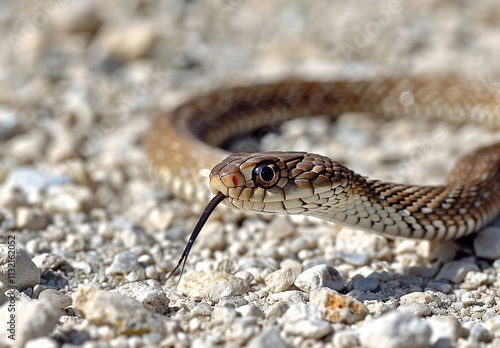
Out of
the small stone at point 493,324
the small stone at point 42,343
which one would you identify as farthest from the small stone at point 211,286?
the small stone at point 493,324

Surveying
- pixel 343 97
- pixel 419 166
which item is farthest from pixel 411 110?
pixel 419 166

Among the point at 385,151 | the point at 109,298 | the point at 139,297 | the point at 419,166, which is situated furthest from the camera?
the point at 385,151

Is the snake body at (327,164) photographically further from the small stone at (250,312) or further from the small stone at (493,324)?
the small stone at (493,324)

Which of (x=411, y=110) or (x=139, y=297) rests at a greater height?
(x=411, y=110)

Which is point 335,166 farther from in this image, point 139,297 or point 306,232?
point 139,297

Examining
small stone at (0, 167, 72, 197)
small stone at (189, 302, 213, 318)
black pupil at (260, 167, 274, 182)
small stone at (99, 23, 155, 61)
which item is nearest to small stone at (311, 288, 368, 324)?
small stone at (189, 302, 213, 318)

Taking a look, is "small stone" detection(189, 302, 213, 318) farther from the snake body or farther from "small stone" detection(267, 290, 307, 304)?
the snake body

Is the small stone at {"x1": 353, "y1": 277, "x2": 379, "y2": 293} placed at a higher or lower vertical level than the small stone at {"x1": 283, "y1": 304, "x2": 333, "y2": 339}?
lower

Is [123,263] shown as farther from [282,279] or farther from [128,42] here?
[128,42]

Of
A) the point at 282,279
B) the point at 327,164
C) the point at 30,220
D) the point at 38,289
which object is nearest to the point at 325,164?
the point at 327,164
